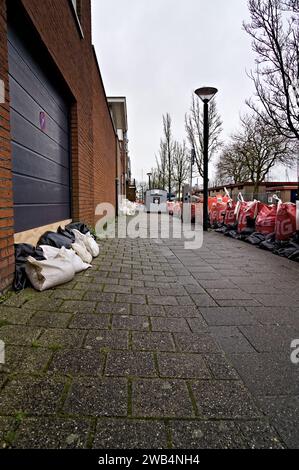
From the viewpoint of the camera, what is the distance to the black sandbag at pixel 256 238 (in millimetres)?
7057

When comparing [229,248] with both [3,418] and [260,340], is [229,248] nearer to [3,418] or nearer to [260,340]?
[260,340]

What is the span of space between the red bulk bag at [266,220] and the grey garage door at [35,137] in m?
4.81

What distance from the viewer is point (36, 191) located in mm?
4059

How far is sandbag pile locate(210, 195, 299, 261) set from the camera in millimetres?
5839

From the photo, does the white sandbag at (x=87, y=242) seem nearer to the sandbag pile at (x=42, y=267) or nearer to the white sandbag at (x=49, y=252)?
the sandbag pile at (x=42, y=267)

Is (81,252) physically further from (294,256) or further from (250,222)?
(250,222)

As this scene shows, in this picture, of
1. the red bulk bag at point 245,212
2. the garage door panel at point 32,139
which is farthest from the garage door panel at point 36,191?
the red bulk bag at point 245,212

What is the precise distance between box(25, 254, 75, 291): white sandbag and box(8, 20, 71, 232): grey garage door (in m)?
0.64

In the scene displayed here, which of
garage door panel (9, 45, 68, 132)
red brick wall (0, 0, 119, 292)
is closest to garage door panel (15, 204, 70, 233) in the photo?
red brick wall (0, 0, 119, 292)

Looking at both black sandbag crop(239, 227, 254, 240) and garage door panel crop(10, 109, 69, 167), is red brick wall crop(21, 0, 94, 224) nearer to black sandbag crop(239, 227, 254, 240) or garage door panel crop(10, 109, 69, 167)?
garage door panel crop(10, 109, 69, 167)

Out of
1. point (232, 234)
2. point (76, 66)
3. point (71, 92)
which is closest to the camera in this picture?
point (71, 92)

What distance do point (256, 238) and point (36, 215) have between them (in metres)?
Answer: 5.35

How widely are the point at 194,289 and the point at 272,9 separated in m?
9.88

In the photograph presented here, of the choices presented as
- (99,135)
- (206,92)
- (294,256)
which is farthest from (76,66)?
(206,92)
